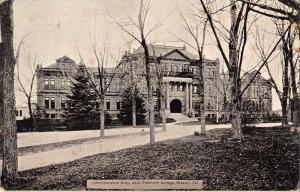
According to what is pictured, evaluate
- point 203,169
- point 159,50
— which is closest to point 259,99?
point 203,169

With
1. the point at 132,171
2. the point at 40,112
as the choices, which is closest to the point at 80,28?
the point at 132,171

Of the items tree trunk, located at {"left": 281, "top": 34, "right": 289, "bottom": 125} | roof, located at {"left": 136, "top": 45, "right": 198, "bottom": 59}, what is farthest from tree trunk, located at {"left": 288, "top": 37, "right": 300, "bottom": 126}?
roof, located at {"left": 136, "top": 45, "right": 198, "bottom": 59}

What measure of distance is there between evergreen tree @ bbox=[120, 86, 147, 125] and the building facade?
0.34 meters

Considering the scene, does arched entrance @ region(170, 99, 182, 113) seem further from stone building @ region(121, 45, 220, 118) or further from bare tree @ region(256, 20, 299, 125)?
bare tree @ region(256, 20, 299, 125)

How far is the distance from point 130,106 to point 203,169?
11463 millimetres

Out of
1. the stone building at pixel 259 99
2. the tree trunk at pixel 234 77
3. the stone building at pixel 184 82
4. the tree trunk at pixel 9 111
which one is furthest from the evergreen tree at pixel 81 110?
the tree trunk at pixel 9 111

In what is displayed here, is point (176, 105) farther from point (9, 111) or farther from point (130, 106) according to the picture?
point (9, 111)

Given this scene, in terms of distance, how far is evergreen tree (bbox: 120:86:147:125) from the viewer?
52.1 feet

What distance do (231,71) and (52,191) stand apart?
15.6 ft

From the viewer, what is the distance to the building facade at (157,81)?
1517 cm

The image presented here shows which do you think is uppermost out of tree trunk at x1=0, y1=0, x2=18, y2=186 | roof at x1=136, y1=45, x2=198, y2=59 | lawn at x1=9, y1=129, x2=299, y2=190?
roof at x1=136, y1=45, x2=198, y2=59

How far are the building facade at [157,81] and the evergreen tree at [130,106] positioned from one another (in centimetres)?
34

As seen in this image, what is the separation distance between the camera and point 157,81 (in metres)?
20.2

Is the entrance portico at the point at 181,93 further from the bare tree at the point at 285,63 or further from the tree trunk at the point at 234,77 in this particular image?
the tree trunk at the point at 234,77
